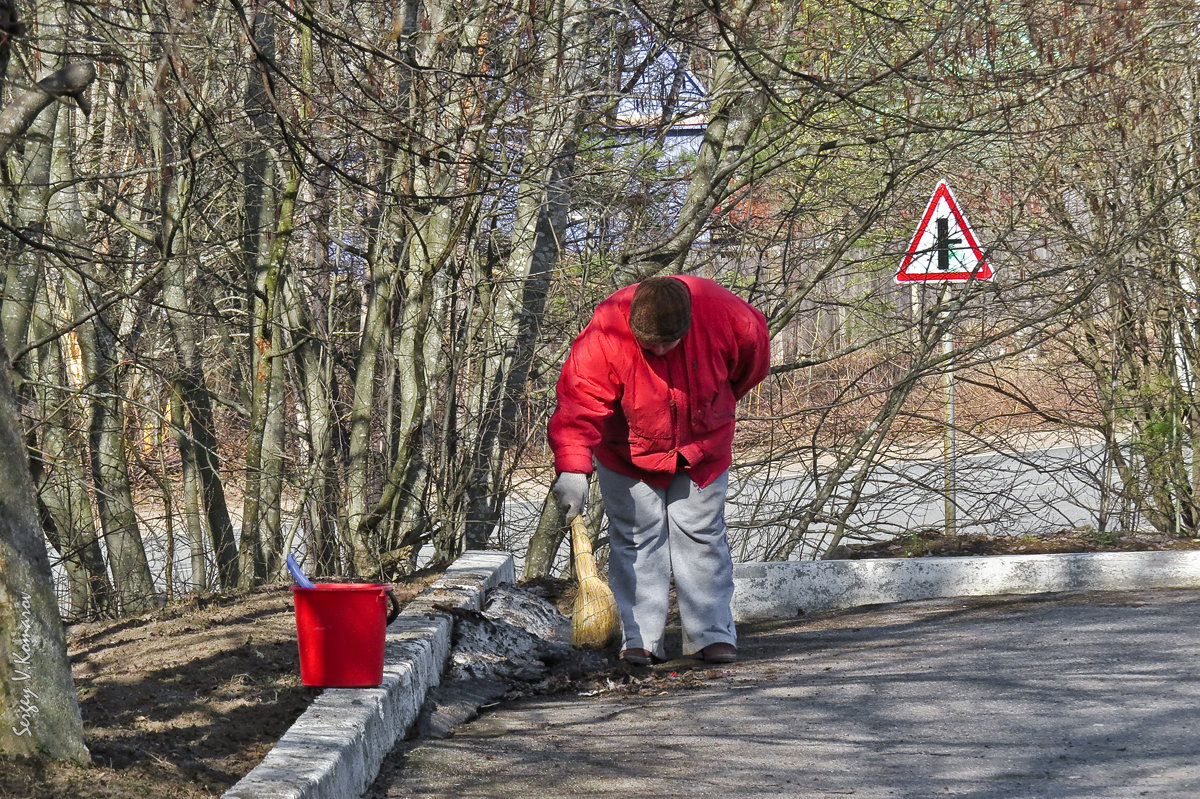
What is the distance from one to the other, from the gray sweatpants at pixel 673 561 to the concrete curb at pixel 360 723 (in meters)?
0.81

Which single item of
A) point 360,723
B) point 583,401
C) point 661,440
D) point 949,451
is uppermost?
point 583,401

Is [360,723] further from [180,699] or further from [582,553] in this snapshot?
[582,553]

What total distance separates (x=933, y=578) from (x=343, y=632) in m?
3.97

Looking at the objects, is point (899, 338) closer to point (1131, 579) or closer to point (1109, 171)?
point (1109, 171)

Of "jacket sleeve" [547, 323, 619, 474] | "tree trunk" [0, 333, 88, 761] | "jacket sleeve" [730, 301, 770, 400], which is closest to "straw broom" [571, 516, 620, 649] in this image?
"jacket sleeve" [547, 323, 619, 474]

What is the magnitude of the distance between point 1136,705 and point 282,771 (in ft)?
9.22

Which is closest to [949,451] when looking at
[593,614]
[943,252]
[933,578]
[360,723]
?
[943,252]

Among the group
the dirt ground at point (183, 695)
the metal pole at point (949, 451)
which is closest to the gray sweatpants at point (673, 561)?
the dirt ground at point (183, 695)

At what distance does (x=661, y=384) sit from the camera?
5594 mm

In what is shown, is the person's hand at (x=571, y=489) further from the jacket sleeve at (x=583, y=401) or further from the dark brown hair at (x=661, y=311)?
the dark brown hair at (x=661, y=311)

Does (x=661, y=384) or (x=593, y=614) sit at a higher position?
(x=661, y=384)

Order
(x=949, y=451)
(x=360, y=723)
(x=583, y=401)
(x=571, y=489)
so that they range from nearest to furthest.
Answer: (x=360, y=723) → (x=583, y=401) → (x=571, y=489) → (x=949, y=451)

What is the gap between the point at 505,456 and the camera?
8445 millimetres

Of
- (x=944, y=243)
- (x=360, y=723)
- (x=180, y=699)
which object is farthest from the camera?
(x=944, y=243)
